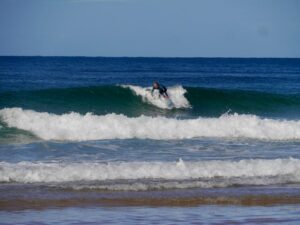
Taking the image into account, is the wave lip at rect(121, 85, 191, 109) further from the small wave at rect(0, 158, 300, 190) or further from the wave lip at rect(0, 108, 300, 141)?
the small wave at rect(0, 158, 300, 190)

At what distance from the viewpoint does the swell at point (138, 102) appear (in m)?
23.5

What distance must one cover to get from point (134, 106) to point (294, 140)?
817 cm

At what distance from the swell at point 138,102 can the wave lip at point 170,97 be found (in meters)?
0.10

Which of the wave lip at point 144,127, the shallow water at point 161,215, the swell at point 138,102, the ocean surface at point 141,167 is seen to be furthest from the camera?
the swell at point 138,102

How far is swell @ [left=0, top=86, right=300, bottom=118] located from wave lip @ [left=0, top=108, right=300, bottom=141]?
11.7 ft

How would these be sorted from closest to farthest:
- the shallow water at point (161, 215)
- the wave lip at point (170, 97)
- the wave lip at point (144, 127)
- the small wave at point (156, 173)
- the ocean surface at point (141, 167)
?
the shallow water at point (161, 215) → the ocean surface at point (141, 167) → the small wave at point (156, 173) → the wave lip at point (144, 127) → the wave lip at point (170, 97)

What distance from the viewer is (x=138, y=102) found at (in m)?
25.3

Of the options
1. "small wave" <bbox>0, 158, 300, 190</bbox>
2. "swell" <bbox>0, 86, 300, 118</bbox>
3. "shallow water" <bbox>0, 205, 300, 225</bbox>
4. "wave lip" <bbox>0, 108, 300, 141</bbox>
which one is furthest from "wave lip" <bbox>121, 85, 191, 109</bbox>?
"shallow water" <bbox>0, 205, 300, 225</bbox>

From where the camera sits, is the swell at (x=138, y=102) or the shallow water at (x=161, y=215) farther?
the swell at (x=138, y=102)

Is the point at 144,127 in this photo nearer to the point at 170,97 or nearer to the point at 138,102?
the point at 138,102

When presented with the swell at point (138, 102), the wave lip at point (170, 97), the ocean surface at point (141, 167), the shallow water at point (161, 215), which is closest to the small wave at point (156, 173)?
the ocean surface at point (141, 167)

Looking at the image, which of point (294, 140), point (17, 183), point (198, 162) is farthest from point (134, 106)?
point (17, 183)

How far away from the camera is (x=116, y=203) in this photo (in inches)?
404

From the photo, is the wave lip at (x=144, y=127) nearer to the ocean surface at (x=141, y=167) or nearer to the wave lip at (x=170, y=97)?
the ocean surface at (x=141, y=167)
